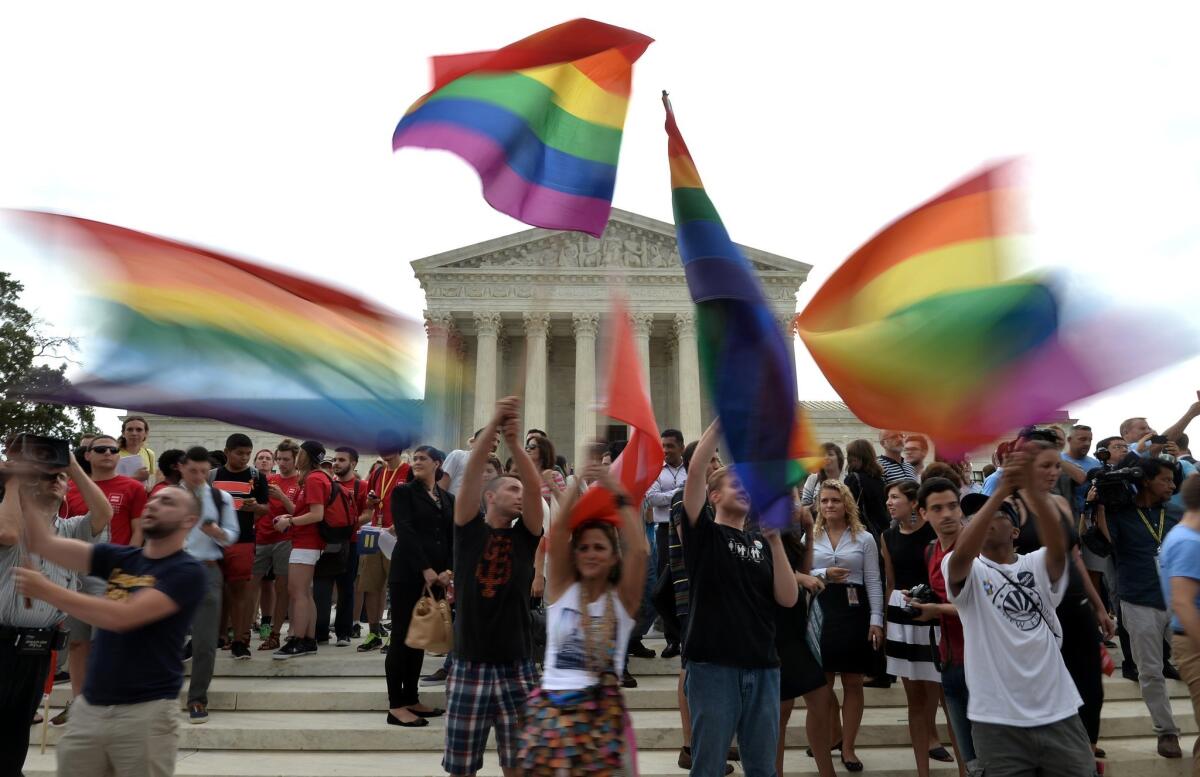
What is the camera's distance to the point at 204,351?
3.65 meters

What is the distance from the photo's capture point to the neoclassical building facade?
38219mm

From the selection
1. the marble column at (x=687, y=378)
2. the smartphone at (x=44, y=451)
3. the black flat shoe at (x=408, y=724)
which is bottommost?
the black flat shoe at (x=408, y=724)

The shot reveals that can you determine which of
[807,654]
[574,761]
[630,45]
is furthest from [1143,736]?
[630,45]

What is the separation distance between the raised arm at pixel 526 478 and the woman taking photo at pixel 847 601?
2230 mm

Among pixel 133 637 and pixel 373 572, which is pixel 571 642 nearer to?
pixel 133 637

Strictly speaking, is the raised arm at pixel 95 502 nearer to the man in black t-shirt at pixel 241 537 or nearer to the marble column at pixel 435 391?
the marble column at pixel 435 391

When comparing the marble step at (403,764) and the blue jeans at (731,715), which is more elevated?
the blue jeans at (731,715)

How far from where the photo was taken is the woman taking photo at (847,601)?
208 inches

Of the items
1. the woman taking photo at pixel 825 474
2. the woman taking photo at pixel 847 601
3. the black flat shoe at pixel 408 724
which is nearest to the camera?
the woman taking photo at pixel 847 601

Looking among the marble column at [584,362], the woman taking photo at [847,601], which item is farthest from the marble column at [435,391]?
the marble column at [584,362]

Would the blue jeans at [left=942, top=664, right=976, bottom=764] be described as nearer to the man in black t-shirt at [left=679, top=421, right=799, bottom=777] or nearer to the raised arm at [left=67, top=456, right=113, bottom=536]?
the man in black t-shirt at [left=679, top=421, right=799, bottom=777]

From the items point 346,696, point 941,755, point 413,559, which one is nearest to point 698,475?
point 413,559

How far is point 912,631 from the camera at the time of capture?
5.24m

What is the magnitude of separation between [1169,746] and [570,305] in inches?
1366
